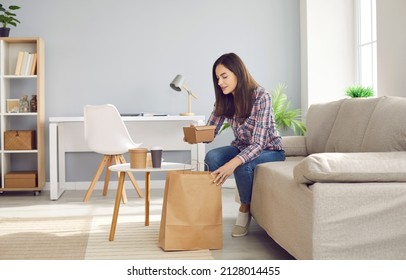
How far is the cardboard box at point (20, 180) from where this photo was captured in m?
5.31

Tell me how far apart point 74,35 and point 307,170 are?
3960 millimetres

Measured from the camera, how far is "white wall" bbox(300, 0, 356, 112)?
554 centimetres

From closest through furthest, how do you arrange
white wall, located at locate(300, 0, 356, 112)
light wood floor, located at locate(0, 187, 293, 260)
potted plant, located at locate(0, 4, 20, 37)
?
light wood floor, located at locate(0, 187, 293, 260) → potted plant, located at locate(0, 4, 20, 37) → white wall, located at locate(300, 0, 356, 112)

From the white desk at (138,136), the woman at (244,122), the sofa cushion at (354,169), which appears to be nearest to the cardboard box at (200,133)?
the woman at (244,122)

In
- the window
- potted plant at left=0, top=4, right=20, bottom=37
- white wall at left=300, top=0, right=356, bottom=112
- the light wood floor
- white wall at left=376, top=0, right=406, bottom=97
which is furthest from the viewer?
white wall at left=300, top=0, right=356, bottom=112

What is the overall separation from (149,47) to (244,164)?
9.21 feet

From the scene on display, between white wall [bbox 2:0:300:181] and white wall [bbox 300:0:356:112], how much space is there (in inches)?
11.5

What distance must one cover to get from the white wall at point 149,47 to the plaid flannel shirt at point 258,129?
2.47 metres

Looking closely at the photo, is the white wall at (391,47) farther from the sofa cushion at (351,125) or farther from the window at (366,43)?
the window at (366,43)

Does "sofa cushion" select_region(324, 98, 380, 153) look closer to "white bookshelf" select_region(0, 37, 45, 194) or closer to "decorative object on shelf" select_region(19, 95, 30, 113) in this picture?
"white bookshelf" select_region(0, 37, 45, 194)

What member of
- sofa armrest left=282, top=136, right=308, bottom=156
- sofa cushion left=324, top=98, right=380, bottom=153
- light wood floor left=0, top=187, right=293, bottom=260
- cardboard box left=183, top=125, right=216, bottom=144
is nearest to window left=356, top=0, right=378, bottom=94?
sofa armrest left=282, top=136, right=308, bottom=156
